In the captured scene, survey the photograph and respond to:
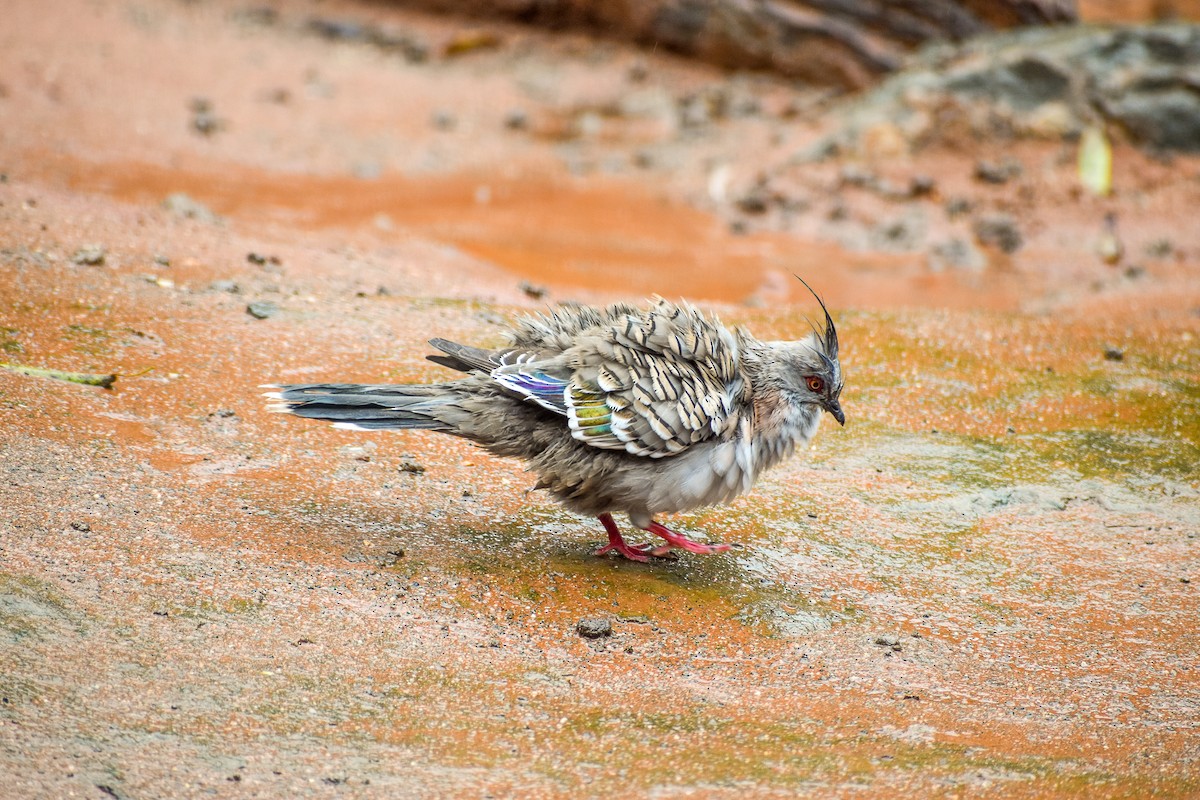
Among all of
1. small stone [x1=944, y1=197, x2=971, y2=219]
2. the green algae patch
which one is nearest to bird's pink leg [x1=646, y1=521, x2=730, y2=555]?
the green algae patch

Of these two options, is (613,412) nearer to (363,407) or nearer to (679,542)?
(679,542)

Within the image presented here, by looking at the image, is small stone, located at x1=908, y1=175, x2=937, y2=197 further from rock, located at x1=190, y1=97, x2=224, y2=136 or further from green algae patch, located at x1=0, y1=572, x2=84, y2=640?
green algae patch, located at x1=0, y1=572, x2=84, y2=640

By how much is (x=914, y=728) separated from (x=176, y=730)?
222cm

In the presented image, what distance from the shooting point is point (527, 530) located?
15.9 feet

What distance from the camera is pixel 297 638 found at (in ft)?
12.3

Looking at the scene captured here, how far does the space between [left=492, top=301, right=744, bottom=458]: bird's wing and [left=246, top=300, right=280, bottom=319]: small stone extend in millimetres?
2136

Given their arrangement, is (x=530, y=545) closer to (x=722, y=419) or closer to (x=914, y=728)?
(x=722, y=419)

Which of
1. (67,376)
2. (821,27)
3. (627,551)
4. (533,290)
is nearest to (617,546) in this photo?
(627,551)

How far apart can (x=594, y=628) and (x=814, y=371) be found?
1.52 meters

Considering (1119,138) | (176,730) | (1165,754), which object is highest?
(1119,138)

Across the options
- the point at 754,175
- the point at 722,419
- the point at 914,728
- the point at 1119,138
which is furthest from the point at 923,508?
the point at 1119,138

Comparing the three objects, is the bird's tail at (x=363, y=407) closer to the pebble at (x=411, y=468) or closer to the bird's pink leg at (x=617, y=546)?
the pebble at (x=411, y=468)

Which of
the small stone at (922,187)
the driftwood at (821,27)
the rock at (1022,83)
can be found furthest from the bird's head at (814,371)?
the driftwood at (821,27)

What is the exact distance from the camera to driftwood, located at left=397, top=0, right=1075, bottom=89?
12.9 meters
